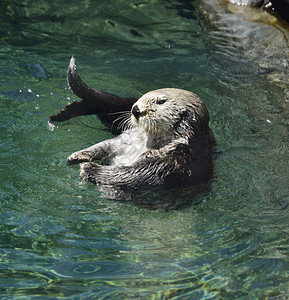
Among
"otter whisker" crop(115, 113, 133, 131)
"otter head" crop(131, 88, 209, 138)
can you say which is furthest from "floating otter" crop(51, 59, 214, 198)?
"otter whisker" crop(115, 113, 133, 131)

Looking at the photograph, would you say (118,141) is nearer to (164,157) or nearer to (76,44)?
(164,157)

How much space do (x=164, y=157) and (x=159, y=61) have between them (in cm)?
409

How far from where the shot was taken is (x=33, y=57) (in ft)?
25.0

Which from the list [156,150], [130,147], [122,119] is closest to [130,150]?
[130,147]

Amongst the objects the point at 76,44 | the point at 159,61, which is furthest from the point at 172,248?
the point at 76,44

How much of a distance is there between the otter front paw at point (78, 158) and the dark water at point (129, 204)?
136 mm

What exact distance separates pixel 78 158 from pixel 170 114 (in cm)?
97

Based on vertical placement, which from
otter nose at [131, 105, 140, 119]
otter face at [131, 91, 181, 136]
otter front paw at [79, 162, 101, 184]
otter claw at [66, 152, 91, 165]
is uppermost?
otter face at [131, 91, 181, 136]

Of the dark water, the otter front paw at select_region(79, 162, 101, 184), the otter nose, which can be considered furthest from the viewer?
the otter nose

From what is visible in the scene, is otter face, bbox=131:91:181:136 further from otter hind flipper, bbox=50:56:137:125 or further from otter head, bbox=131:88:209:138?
otter hind flipper, bbox=50:56:137:125

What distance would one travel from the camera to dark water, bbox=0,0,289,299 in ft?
11.1

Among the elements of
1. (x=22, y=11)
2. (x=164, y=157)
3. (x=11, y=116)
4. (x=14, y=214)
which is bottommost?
(x=22, y=11)

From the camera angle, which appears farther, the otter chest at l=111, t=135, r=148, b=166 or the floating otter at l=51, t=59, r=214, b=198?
the otter chest at l=111, t=135, r=148, b=166

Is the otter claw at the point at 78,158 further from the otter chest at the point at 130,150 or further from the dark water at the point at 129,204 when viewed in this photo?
the otter chest at the point at 130,150
